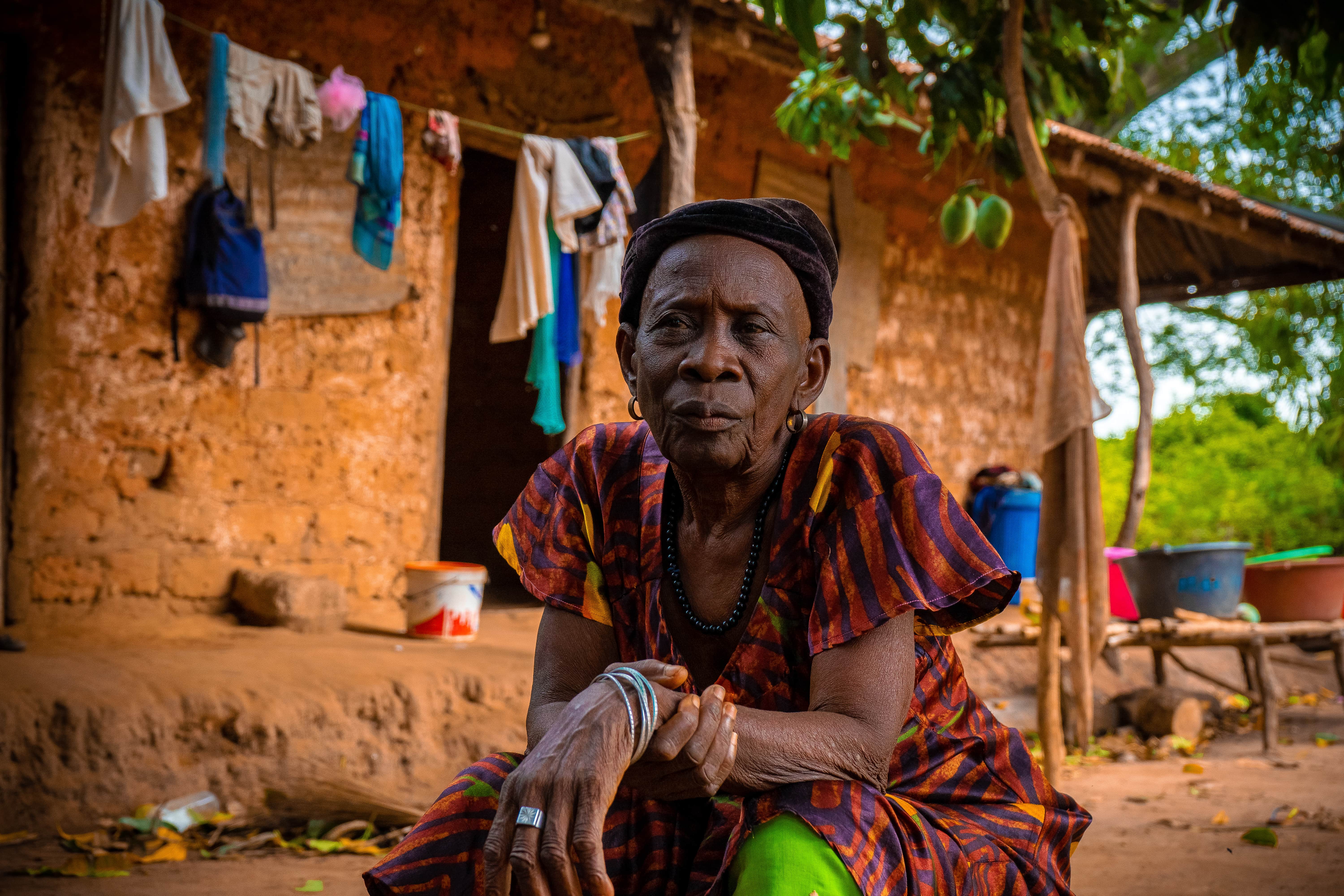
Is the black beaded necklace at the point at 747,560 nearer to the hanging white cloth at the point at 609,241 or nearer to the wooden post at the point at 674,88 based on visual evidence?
the hanging white cloth at the point at 609,241

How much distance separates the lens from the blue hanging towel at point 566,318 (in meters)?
5.62

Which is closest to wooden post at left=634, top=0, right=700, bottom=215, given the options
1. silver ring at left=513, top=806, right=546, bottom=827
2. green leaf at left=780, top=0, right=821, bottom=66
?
green leaf at left=780, top=0, right=821, bottom=66

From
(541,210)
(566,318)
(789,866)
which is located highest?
(541,210)

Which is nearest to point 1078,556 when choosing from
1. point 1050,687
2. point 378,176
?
point 1050,687

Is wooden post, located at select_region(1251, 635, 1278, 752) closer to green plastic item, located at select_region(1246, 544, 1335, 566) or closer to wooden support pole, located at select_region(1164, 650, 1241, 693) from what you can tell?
wooden support pole, located at select_region(1164, 650, 1241, 693)

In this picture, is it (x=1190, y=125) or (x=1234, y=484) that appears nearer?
(x=1234, y=484)

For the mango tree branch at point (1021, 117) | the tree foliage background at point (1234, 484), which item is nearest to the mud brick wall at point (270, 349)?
the mango tree branch at point (1021, 117)

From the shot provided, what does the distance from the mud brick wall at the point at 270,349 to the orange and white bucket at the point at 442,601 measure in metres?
0.38

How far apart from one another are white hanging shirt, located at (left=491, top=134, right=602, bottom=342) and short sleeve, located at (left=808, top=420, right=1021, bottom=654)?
148 inches

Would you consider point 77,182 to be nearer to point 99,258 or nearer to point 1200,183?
point 99,258

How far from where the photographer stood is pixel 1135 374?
7805 millimetres

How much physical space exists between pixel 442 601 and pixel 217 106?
2.25 meters

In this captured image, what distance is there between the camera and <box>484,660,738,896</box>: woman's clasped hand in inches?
48.6

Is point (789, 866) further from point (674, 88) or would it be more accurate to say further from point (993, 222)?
point (993, 222)
